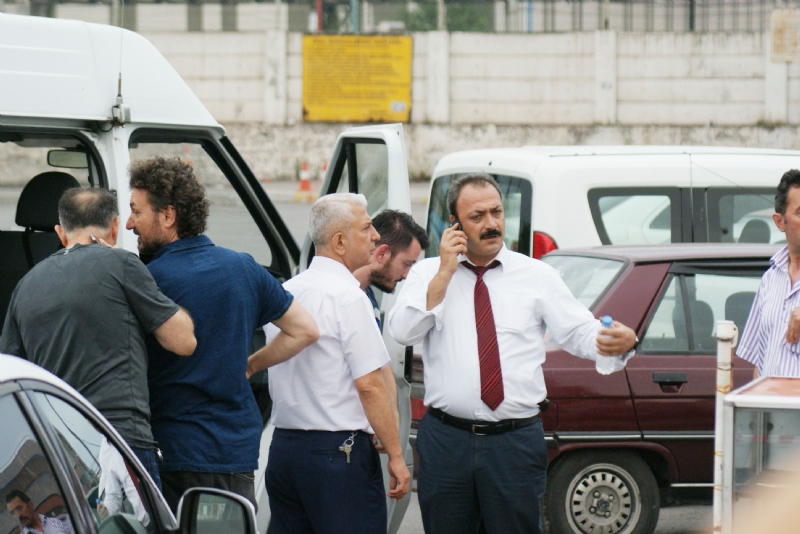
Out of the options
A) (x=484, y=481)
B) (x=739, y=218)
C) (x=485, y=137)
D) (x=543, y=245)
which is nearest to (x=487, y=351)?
(x=484, y=481)

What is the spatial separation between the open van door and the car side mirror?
1.74m

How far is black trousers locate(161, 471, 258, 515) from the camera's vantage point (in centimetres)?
362

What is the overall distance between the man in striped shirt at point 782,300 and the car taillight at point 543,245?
8.33 feet

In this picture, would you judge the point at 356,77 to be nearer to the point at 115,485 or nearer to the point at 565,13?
the point at 565,13

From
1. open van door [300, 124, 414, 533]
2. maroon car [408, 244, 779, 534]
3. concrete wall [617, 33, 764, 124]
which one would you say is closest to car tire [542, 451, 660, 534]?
maroon car [408, 244, 779, 534]

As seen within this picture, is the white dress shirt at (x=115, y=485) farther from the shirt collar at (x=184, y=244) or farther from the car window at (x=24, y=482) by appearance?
the shirt collar at (x=184, y=244)

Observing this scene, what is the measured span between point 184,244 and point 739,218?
4730mm

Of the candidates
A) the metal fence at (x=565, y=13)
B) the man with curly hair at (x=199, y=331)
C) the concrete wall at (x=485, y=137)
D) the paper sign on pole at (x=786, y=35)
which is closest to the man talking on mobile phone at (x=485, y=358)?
the man with curly hair at (x=199, y=331)

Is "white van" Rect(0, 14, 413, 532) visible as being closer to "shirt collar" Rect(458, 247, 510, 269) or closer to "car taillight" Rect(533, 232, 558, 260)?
"shirt collar" Rect(458, 247, 510, 269)

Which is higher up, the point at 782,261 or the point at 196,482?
the point at 782,261

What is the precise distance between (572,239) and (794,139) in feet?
77.5

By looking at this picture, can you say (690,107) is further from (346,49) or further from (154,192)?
(154,192)

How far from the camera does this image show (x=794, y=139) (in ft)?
93.8

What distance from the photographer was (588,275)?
19.1ft
